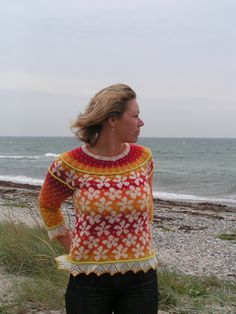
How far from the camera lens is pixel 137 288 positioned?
2232 millimetres

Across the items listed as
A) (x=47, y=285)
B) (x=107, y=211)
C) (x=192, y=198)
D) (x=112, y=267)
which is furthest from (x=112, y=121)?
(x=192, y=198)

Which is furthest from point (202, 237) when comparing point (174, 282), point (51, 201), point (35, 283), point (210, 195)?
point (210, 195)

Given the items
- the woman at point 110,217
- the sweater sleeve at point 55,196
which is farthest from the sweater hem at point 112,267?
the sweater sleeve at point 55,196

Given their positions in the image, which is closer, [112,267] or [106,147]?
[112,267]

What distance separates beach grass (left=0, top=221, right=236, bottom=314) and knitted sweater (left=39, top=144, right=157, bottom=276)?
1889mm

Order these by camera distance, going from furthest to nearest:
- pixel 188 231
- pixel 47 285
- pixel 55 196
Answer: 1. pixel 188 231
2. pixel 47 285
3. pixel 55 196

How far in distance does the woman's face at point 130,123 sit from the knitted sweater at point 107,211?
4.7 inches

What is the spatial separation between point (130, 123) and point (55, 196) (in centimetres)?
56

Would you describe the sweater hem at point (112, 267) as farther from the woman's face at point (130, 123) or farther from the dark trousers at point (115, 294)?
the woman's face at point (130, 123)

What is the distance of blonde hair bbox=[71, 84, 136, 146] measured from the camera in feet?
7.30

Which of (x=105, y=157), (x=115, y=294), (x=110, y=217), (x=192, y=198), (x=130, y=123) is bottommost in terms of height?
(x=192, y=198)

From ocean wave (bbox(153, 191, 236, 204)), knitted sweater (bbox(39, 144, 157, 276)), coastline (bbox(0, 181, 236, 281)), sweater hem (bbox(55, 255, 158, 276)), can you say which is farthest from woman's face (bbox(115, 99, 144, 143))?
ocean wave (bbox(153, 191, 236, 204))

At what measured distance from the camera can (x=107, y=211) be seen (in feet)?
→ 7.14

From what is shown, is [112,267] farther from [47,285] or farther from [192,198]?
[192,198]
